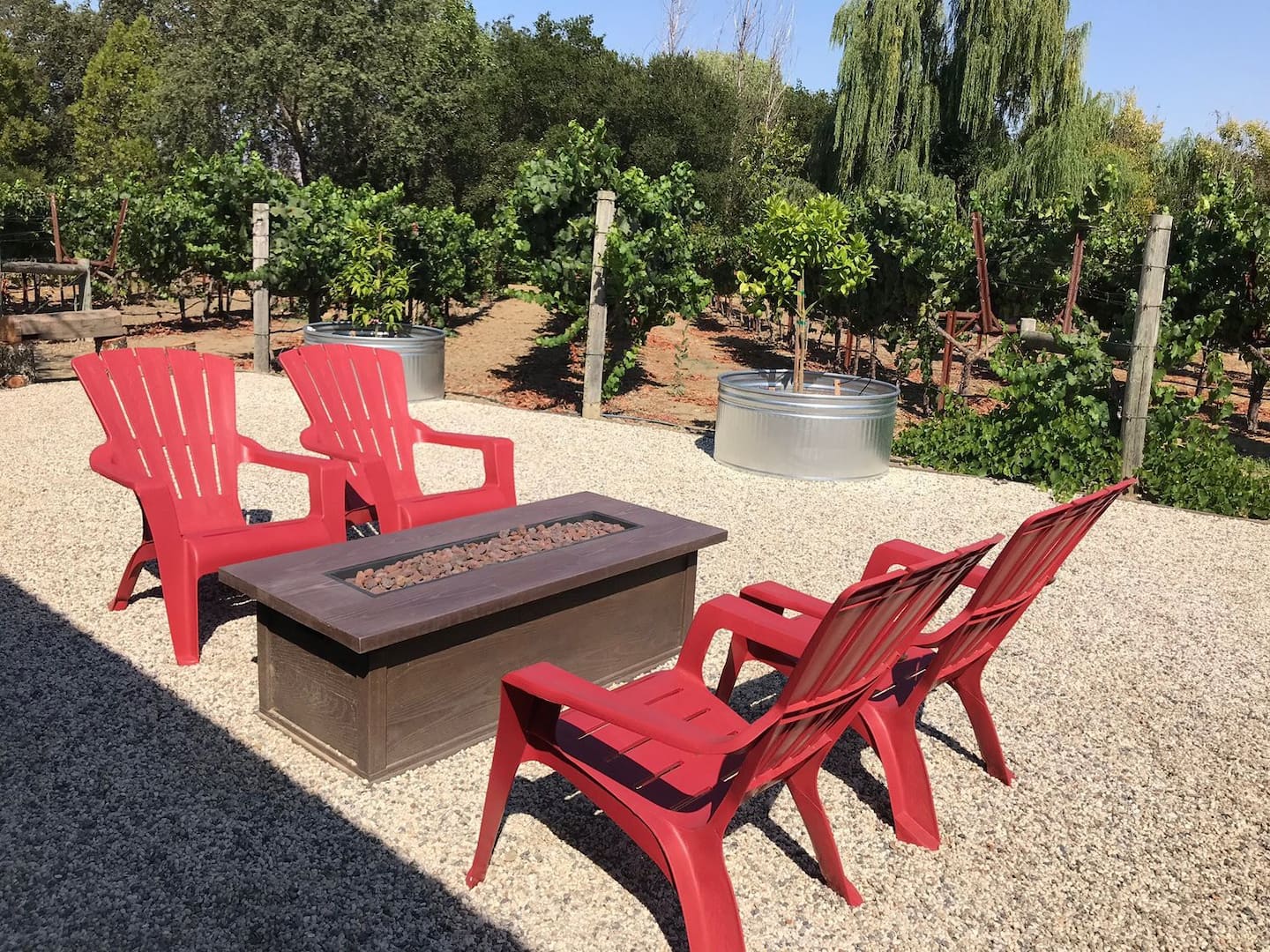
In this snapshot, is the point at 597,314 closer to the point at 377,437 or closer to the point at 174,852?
the point at 377,437

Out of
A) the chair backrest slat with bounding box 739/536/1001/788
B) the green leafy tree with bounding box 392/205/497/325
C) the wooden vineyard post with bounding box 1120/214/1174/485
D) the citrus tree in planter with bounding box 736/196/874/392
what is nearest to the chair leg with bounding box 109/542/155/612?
the chair backrest slat with bounding box 739/536/1001/788

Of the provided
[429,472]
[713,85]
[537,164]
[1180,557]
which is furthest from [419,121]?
[1180,557]

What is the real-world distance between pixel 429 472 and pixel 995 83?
12.2 metres

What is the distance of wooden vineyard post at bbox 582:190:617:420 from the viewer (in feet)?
27.6

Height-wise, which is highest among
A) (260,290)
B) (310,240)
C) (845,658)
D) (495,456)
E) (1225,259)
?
(1225,259)

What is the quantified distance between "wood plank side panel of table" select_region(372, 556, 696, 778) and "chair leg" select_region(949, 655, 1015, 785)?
110 cm

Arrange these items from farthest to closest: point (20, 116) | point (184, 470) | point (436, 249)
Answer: point (20, 116) < point (436, 249) < point (184, 470)

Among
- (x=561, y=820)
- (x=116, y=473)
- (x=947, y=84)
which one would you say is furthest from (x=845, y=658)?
(x=947, y=84)

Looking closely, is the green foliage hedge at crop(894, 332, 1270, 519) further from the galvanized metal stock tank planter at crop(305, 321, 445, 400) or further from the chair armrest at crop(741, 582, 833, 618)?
the galvanized metal stock tank planter at crop(305, 321, 445, 400)

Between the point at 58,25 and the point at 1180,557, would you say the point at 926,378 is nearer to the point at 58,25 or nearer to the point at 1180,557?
the point at 1180,557

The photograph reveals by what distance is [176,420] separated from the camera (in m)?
4.04

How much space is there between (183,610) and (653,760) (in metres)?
1.94

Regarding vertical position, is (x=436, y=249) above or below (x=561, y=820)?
above

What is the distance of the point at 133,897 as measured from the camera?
2160 millimetres
